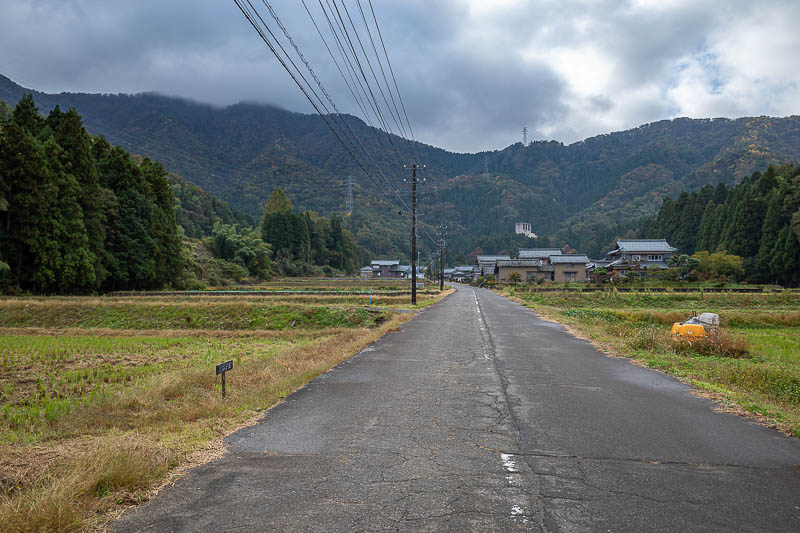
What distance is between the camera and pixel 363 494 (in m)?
3.83

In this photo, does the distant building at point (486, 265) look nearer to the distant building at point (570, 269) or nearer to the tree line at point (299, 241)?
the distant building at point (570, 269)

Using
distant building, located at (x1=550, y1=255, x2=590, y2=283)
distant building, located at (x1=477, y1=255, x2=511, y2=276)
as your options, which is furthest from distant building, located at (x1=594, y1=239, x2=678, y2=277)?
distant building, located at (x1=477, y1=255, x2=511, y2=276)

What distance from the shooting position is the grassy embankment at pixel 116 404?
370cm

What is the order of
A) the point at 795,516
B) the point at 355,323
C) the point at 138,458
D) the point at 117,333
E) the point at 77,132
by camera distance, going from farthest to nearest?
the point at 77,132
the point at 355,323
the point at 117,333
the point at 138,458
the point at 795,516

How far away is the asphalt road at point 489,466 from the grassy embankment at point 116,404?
0.39m

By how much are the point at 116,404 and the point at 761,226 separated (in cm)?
7575

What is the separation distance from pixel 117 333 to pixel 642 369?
20.9m

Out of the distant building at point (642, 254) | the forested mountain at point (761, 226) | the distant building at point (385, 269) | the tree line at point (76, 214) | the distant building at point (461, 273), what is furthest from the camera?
the distant building at point (461, 273)

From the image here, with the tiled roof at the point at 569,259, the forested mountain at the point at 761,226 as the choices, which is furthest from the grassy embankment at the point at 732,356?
the tiled roof at the point at 569,259

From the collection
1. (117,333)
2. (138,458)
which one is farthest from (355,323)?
(138,458)

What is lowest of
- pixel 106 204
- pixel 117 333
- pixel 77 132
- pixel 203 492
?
pixel 117 333

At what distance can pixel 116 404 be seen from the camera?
280 inches

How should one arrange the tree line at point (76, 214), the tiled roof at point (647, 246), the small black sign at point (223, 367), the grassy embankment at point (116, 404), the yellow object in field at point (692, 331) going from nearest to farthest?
1. the grassy embankment at point (116, 404)
2. the small black sign at point (223, 367)
3. the yellow object in field at point (692, 331)
4. the tree line at point (76, 214)
5. the tiled roof at point (647, 246)

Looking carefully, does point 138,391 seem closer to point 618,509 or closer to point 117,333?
point 618,509
